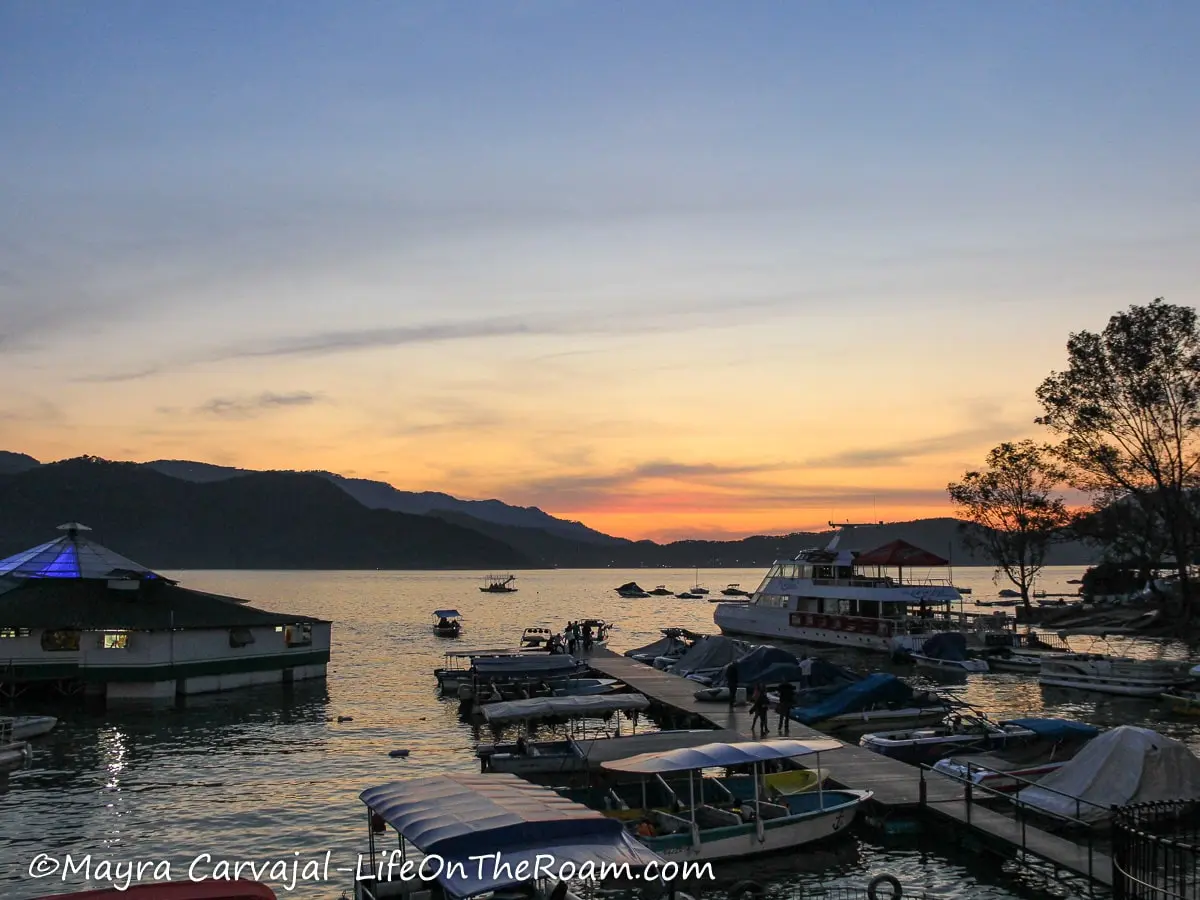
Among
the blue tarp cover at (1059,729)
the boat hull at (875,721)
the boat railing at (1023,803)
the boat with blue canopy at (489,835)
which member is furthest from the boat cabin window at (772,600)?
the boat with blue canopy at (489,835)

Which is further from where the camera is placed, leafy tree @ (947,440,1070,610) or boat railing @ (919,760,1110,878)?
leafy tree @ (947,440,1070,610)

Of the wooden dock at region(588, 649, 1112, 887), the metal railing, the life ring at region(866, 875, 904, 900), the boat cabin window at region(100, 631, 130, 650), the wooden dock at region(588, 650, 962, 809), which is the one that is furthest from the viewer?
the boat cabin window at region(100, 631, 130, 650)

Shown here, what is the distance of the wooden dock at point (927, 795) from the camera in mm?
21609

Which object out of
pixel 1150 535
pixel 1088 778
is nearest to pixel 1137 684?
pixel 1088 778

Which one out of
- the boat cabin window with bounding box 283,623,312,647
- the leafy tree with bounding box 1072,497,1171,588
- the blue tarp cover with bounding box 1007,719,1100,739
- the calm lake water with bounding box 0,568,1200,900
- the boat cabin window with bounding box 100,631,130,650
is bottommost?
the calm lake water with bounding box 0,568,1200,900

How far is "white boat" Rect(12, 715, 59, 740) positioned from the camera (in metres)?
39.4

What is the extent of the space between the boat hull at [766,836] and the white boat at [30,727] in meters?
29.4

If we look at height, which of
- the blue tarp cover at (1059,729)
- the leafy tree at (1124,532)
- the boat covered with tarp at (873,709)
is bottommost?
the boat covered with tarp at (873,709)

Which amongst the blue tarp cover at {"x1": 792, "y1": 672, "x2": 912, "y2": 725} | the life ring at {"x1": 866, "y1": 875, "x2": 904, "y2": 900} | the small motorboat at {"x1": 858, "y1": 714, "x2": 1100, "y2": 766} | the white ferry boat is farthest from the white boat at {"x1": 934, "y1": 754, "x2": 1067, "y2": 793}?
the white ferry boat

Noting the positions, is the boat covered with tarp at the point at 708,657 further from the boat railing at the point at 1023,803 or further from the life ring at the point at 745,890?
the life ring at the point at 745,890

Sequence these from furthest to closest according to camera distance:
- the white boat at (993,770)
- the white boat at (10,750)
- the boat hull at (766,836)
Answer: the white boat at (10,750)
the white boat at (993,770)
the boat hull at (766,836)

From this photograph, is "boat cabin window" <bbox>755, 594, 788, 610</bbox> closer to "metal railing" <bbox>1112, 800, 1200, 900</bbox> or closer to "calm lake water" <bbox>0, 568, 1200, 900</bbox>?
"calm lake water" <bbox>0, 568, 1200, 900</bbox>

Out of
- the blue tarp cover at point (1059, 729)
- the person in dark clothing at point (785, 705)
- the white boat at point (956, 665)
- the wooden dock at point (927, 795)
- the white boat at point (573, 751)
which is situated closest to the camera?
the wooden dock at point (927, 795)

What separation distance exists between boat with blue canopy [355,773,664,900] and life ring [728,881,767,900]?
5.01 metres
